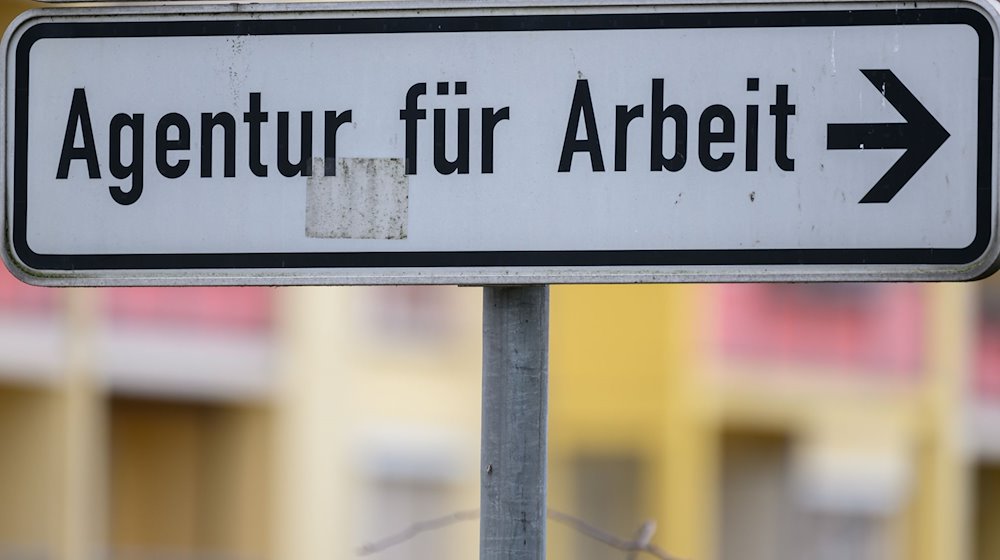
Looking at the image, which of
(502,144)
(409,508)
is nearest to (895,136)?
(502,144)

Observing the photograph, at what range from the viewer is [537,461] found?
159cm

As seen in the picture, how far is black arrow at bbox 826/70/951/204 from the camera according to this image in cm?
155

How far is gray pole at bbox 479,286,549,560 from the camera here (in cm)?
158

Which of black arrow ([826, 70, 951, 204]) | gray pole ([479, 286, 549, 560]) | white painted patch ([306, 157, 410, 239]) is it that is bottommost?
gray pole ([479, 286, 549, 560])

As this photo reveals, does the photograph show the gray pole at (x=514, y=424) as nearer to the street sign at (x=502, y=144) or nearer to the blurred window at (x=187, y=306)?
the street sign at (x=502, y=144)

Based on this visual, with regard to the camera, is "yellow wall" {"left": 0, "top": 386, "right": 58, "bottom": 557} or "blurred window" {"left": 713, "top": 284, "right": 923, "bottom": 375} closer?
"yellow wall" {"left": 0, "top": 386, "right": 58, "bottom": 557}

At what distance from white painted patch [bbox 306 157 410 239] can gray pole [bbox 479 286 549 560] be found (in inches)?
5.2

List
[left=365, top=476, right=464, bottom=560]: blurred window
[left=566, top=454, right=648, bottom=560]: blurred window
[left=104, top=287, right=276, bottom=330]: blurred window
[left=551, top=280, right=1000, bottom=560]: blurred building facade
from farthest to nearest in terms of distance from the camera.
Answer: [left=365, top=476, right=464, bottom=560]: blurred window → [left=566, top=454, right=648, bottom=560]: blurred window → [left=551, top=280, right=1000, bottom=560]: blurred building facade → [left=104, top=287, right=276, bottom=330]: blurred window

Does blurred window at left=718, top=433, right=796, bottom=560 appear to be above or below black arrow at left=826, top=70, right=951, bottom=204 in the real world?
below

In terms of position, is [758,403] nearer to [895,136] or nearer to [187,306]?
[187,306]

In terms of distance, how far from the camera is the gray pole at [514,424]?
5.19 feet

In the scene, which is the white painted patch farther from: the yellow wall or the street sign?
the yellow wall

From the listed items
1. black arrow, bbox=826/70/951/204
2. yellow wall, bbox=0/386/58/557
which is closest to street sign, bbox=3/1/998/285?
black arrow, bbox=826/70/951/204

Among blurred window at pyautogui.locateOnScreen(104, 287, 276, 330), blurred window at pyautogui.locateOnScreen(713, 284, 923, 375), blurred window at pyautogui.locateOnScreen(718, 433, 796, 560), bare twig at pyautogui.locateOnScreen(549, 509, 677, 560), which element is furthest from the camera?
blurred window at pyautogui.locateOnScreen(718, 433, 796, 560)
